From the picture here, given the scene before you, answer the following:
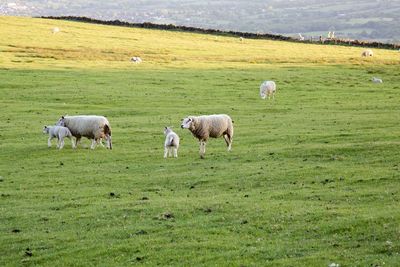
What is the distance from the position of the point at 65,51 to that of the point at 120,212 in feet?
208

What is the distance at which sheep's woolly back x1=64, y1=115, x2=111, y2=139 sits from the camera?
34062 mm

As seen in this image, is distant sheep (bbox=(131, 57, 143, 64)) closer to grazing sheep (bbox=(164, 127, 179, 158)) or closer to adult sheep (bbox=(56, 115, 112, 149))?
adult sheep (bbox=(56, 115, 112, 149))

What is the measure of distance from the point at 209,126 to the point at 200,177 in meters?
5.97

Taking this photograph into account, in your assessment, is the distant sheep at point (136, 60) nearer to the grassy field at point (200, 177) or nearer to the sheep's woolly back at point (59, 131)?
the grassy field at point (200, 177)

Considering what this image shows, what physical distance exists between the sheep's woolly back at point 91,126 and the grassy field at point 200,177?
2.63 feet

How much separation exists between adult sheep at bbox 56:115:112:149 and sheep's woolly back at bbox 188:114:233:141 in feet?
14.2

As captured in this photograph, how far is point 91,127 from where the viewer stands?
34.2m

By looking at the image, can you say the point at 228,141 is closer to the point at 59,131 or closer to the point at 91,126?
the point at 91,126

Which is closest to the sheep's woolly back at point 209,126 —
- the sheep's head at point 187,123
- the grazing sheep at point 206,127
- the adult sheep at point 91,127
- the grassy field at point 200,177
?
the grazing sheep at point 206,127

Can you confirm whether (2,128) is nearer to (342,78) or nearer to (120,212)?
(120,212)

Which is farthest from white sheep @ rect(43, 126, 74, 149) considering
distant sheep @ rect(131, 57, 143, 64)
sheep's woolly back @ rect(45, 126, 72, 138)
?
distant sheep @ rect(131, 57, 143, 64)

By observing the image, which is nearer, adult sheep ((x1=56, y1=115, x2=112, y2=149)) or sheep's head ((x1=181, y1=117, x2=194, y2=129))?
sheep's head ((x1=181, y1=117, x2=194, y2=129))

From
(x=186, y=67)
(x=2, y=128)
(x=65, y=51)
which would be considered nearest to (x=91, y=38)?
(x=65, y=51)

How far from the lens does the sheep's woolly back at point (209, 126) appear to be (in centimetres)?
3211
